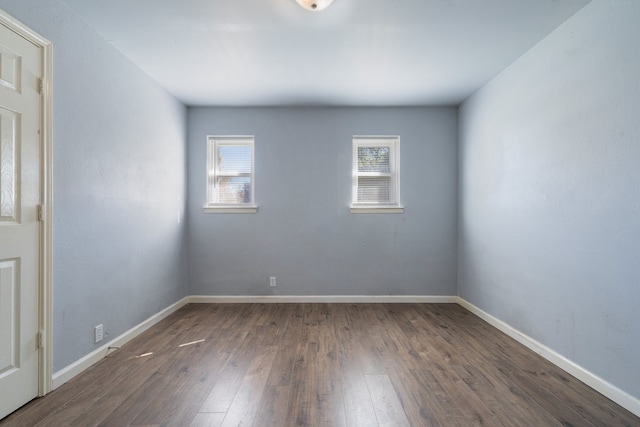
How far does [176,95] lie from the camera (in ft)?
12.4

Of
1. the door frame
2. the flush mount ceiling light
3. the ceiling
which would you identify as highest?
the ceiling

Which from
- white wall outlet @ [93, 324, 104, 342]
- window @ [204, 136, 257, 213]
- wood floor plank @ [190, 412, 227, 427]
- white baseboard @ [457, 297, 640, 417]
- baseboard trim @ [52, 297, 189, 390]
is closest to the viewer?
wood floor plank @ [190, 412, 227, 427]

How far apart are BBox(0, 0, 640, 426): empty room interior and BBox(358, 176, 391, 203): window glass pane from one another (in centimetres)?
3

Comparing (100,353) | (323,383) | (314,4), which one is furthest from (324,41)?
(100,353)

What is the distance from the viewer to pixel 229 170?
425 cm

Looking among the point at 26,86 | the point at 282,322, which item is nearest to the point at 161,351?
the point at 282,322

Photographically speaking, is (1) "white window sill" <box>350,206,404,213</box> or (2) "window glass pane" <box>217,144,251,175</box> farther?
(2) "window glass pane" <box>217,144,251,175</box>

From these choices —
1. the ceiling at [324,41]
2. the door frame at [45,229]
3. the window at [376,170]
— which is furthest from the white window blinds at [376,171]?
the door frame at [45,229]

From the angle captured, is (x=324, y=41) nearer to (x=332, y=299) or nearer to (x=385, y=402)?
(x=385, y=402)

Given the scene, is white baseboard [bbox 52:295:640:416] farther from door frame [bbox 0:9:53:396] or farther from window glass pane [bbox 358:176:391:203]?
window glass pane [bbox 358:176:391:203]

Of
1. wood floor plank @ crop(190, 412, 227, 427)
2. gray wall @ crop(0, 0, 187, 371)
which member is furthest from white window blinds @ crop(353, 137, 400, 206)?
wood floor plank @ crop(190, 412, 227, 427)

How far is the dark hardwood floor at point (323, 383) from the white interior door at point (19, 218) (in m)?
0.25

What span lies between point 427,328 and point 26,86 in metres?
3.66

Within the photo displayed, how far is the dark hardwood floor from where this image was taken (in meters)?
1.76
